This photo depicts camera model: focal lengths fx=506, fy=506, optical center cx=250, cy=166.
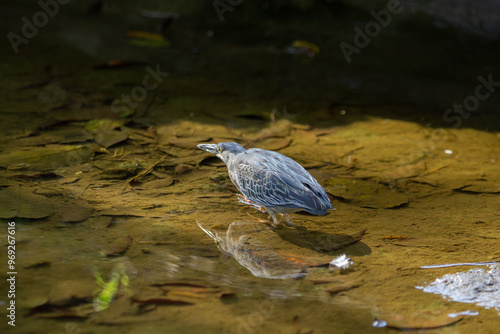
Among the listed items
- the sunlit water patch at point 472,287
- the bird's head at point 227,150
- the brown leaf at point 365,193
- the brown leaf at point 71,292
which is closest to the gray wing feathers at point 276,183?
the bird's head at point 227,150

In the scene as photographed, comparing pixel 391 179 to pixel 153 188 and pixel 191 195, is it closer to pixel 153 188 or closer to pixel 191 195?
pixel 191 195

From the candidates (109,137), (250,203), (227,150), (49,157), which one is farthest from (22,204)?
(250,203)

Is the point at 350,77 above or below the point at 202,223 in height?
above

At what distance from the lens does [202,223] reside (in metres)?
4.16

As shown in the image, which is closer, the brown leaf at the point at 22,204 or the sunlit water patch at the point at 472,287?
Result: the sunlit water patch at the point at 472,287

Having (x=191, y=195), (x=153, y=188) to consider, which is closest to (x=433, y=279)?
(x=191, y=195)

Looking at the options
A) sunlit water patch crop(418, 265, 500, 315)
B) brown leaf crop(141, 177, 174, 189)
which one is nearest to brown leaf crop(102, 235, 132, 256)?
brown leaf crop(141, 177, 174, 189)

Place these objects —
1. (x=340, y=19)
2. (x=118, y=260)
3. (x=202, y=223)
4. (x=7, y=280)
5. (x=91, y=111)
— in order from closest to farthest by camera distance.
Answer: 1. (x=7, y=280)
2. (x=118, y=260)
3. (x=202, y=223)
4. (x=91, y=111)
5. (x=340, y=19)

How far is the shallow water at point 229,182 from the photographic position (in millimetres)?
3250

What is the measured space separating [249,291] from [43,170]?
2466 mm

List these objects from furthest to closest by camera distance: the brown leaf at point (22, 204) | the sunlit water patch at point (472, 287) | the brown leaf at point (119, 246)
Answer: the brown leaf at point (22, 204), the brown leaf at point (119, 246), the sunlit water patch at point (472, 287)

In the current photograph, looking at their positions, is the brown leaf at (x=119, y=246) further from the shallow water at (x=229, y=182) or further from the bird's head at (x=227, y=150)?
the bird's head at (x=227, y=150)

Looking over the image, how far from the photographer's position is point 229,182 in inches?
194

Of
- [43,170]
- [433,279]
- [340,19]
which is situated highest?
[340,19]
